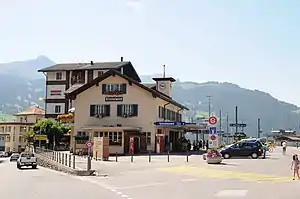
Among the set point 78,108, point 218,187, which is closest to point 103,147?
point 78,108

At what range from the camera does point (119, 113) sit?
61.5 m

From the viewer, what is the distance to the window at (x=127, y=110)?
6088 cm

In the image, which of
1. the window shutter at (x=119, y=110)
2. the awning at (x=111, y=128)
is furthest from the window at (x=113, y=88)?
the awning at (x=111, y=128)

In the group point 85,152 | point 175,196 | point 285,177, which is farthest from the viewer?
point 85,152

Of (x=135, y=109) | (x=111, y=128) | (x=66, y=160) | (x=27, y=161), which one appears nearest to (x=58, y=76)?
(x=135, y=109)

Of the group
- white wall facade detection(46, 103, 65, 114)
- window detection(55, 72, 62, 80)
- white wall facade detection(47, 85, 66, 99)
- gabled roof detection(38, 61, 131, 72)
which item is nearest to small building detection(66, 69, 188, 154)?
gabled roof detection(38, 61, 131, 72)

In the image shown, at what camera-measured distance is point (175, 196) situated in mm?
18359

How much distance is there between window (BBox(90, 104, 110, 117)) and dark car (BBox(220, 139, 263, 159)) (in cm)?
1929

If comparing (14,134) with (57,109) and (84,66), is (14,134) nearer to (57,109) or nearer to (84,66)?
(57,109)

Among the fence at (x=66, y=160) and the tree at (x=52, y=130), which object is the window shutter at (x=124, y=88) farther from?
the tree at (x=52, y=130)

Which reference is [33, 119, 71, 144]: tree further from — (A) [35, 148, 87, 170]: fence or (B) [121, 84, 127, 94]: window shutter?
(A) [35, 148, 87, 170]: fence

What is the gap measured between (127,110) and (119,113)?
1.06 meters

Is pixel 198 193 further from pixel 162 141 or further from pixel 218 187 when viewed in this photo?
pixel 162 141

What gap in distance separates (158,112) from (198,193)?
41.9 m
